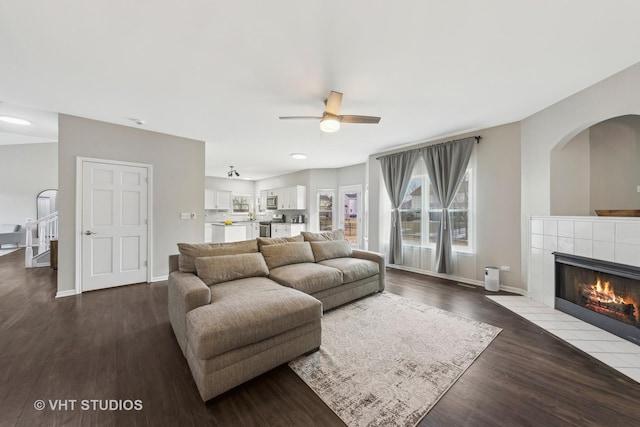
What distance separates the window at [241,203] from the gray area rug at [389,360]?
7.76 meters

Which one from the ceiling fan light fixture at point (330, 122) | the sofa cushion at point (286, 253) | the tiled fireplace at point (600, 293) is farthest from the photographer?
the sofa cushion at point (286, 253)

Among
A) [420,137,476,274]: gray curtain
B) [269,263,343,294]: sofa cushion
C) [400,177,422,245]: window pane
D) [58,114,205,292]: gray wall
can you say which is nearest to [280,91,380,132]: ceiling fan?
[269,263,343,294]: sofa cushion

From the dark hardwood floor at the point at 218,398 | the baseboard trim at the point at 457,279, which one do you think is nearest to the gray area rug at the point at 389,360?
the dark hardwood floor at the point at 218,398

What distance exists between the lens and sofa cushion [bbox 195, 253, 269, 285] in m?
2.50

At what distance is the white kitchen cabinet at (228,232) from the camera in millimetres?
7571

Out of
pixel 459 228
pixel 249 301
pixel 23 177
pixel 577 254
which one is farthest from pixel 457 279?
pixel 23 177

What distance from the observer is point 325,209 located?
7.92 metres

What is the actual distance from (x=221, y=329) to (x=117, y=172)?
3.81 m

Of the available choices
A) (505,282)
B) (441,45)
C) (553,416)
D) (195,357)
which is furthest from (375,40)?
(505,282)

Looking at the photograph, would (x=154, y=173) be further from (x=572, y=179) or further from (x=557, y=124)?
(x=572, y=179)

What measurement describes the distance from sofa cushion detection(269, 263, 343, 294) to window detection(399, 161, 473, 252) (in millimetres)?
2532

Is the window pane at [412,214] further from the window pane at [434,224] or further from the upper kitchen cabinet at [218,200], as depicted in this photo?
the upper kitchen cabinet at [218,200]

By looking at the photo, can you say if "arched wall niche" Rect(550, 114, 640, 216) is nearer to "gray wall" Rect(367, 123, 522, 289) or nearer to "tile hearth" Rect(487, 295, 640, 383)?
"gray wall" Rect(367, 123, 522, 289)

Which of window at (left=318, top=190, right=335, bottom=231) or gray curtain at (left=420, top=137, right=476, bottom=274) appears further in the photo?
window at (left=318, top=190, right=335, bottom=231)
